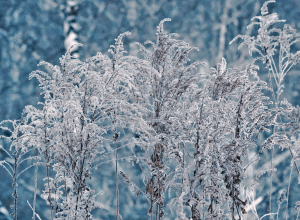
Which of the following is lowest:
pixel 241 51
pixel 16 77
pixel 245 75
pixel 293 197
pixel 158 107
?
pixel 293 197

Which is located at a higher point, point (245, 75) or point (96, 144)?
point (245, 75)

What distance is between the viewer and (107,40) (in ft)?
14.9

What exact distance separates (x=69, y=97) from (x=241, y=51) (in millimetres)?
3992

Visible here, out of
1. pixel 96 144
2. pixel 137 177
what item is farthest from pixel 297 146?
pixel 137 177

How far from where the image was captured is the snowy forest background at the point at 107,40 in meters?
4.40

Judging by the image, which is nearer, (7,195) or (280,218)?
(7,195)

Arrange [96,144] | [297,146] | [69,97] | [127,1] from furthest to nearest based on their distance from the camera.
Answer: [127,1] → [297,146] → [69,97] → [96,144]

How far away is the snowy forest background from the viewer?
14.4 ft

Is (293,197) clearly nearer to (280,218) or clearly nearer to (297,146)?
(280,218)

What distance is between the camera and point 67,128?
142 centimetres

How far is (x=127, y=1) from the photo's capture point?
4570mm

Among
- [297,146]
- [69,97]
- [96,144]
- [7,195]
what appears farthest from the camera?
[7,195]

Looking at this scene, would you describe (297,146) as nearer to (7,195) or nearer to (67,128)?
(67,128)

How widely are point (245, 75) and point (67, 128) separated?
1191mm
